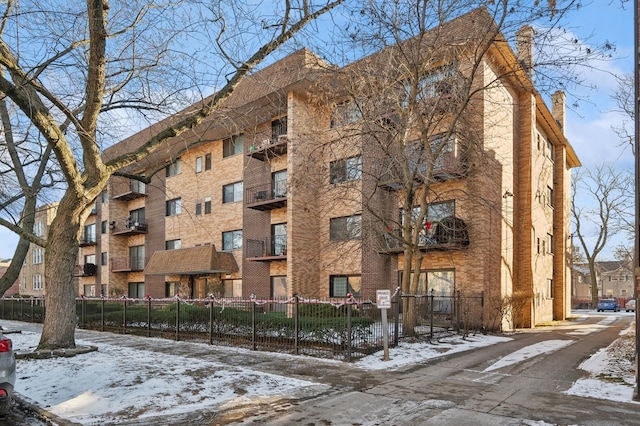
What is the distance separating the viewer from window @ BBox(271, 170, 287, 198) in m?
24.0

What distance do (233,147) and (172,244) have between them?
27.4 feet

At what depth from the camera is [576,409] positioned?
6.77 meters

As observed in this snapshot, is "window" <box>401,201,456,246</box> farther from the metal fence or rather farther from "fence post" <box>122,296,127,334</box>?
"fence post" <box>122,296,127,334</box>

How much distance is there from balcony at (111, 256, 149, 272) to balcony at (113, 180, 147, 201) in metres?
4.44

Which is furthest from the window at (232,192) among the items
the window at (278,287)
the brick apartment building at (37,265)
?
the brick apartment building at (37,265)

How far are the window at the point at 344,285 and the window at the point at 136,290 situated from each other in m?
16.8

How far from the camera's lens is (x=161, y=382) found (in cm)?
816

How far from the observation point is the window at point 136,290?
3409cm

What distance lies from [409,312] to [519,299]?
8.75 meters

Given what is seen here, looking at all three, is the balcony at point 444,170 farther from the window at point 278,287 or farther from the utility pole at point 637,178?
the utility pole at point 637,178

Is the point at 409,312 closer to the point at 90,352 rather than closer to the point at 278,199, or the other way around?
the point at 90,352

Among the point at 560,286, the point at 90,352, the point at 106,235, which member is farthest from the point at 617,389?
the point at 106,235

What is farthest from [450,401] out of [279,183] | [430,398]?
[279,183]

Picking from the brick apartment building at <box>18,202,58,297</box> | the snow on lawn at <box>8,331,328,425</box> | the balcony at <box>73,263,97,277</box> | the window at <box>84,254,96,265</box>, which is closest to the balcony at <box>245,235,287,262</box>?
the snow on lawn at <box>8,331,328,425</box>
